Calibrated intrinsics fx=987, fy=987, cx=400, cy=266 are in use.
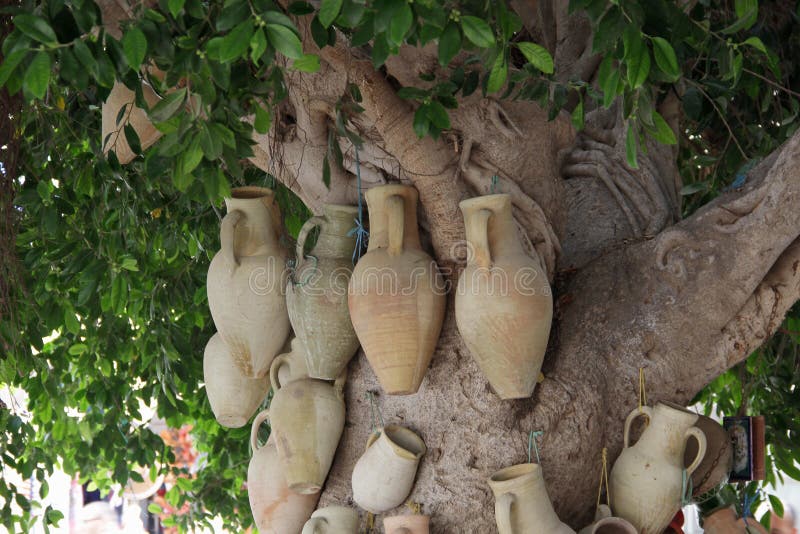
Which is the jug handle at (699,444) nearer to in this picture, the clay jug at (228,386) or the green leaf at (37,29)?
the clay jug at (228,386)

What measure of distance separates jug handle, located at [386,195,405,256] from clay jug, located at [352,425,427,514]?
0.36 m

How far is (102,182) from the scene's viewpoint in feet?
8.76

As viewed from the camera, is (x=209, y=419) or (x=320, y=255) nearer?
(x=320, y=255)

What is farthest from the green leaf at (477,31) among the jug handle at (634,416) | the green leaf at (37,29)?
the jug handle at (634,416)

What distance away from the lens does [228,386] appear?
7.38 feet

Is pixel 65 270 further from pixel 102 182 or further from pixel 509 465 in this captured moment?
pixel 509 465

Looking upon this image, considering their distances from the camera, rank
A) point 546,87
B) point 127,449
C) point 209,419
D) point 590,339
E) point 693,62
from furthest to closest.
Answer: point 209,419 < point 127,449 < point 693,62 < point 590,339 < point 546,87

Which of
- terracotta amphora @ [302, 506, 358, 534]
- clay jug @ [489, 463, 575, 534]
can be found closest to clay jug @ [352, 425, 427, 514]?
terracotta amphora @ [302, 506, 358, 534]

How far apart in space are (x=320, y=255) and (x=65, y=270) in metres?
0.99

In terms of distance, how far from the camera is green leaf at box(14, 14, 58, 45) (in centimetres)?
133

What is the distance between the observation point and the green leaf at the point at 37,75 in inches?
51.8

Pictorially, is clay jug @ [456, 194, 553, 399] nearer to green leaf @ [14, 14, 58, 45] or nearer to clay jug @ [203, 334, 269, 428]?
clay jug @ [203, 334, 269, 428]

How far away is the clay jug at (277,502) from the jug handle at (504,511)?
1.52 ft

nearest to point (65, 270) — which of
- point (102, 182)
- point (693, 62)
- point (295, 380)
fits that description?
point (102, 182)
